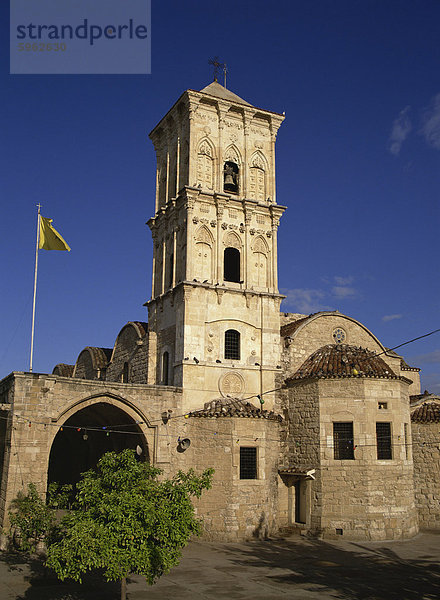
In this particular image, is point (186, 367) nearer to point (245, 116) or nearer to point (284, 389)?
point (284, 389)

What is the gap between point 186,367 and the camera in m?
23.9

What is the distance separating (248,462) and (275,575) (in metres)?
6.44

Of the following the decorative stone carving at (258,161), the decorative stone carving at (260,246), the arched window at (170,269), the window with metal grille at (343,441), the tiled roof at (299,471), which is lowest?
the tiled roof at (299,471)

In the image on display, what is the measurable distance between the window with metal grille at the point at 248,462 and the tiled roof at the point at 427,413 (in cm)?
929

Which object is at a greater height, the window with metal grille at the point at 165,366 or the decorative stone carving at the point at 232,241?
the decorative stone carving at the point at 232,241

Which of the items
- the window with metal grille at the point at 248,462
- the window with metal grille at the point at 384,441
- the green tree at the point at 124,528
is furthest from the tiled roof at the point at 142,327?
the green tree at the point at 124,528

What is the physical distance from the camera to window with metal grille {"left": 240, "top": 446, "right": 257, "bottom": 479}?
22.6 metres

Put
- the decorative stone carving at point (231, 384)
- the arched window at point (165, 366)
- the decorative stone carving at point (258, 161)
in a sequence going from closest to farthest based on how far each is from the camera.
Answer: the decorative stone carving at point (231, 384), the arched window at point (165, 366), the decorative stone carving at point (258, 161)

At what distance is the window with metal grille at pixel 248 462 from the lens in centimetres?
2259

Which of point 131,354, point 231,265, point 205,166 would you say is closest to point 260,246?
point 231,265

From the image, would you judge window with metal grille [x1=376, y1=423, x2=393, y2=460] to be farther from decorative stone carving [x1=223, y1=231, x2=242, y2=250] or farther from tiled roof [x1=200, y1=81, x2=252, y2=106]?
tiled roof [x1=200, y1=81, x2=252, y2=106]

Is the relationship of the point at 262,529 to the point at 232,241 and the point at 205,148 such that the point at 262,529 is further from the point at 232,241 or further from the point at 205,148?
Result: the point at 205,148

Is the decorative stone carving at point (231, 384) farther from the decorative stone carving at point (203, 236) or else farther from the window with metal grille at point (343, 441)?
the decorative stone carving at point (203, 236)

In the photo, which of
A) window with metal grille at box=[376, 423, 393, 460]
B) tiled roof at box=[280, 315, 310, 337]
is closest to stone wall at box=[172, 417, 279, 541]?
window with metal grille at box=[376, 423, 393, 460]
